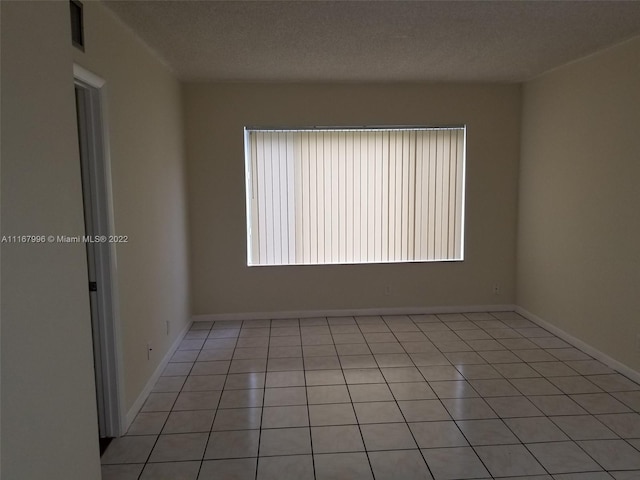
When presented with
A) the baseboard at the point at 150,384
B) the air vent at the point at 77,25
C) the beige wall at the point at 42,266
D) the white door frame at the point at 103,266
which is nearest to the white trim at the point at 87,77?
the white door frame at the point at 103,266

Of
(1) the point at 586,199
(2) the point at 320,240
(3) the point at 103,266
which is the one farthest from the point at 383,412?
(1) the point at 586,199

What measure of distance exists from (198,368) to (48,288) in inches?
104

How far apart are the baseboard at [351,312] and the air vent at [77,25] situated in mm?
3329

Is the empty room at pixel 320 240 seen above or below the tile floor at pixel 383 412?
above

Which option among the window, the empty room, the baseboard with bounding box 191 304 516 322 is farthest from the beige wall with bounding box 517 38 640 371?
the window

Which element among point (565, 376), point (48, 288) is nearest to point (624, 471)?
point (565, 376)

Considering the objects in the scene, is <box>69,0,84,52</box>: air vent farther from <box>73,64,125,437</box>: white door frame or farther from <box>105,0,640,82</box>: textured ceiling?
<box>105,0,640,82</box>: textured ceiling

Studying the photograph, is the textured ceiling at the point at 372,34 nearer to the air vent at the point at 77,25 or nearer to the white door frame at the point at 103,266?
the air vent at the point at 77,25

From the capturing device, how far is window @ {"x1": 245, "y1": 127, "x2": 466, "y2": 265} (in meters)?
5.06

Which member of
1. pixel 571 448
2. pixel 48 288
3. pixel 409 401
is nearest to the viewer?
pixel 48 288

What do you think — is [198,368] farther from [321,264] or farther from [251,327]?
[321,264]

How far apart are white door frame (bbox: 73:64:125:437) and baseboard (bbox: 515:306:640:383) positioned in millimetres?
3723

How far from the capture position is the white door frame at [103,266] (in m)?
2.62

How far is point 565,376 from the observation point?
11.8ft
